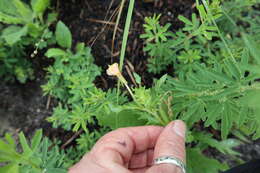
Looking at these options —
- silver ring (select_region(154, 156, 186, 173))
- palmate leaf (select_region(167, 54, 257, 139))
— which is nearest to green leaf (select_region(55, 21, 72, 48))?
palmate leaf (select_region(167, 54, 257, 139))

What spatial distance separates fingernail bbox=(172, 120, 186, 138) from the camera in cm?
A: 133

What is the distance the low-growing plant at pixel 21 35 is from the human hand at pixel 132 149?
38.4 inches

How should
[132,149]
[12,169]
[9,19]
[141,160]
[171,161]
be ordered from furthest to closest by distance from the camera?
[9,19] → [141,160] → [132,149] → [12,169] → [171,161]

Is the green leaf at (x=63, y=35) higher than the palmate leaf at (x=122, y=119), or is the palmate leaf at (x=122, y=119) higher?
the green leaf at (x=63, y=35)

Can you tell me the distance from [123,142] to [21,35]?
1.11 m

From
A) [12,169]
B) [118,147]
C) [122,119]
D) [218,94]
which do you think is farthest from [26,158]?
[218,94]

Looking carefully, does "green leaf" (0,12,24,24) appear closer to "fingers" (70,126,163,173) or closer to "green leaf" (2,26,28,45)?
"green leaf" (2,26,28,45)

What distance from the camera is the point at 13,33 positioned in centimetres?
209

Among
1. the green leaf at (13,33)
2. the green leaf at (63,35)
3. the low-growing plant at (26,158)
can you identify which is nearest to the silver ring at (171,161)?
the low-growing plant at (26,158)

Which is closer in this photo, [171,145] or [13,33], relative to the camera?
[171,145]

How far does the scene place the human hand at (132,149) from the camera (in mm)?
1271

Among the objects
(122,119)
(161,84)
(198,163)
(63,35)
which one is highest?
(63,35)

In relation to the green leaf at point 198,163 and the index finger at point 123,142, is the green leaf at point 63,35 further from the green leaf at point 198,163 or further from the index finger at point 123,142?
the green leaf at point 198,163

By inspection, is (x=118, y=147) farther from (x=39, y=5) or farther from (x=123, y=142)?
(x=39, y=5)
